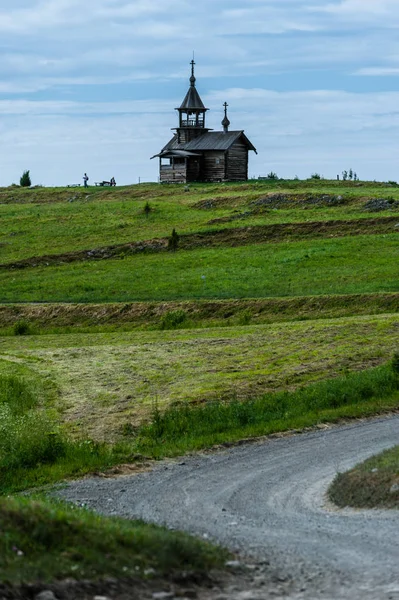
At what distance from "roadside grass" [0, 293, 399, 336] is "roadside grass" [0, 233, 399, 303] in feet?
7.97

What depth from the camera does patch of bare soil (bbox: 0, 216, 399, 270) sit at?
71.6m

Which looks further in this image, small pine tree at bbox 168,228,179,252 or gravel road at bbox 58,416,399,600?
small pine tree at bbox 168,228,179,252

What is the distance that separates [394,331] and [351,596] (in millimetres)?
23950

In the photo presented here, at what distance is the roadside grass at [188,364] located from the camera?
2650 centimetres

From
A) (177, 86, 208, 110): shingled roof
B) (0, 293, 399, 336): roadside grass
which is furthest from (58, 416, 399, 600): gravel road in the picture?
(177, 86, 208, 110): shingled roof

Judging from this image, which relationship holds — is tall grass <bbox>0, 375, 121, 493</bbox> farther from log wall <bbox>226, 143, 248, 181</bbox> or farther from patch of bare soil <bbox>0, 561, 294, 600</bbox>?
log wall <bbox>226, 143, 248, 181</bbox>

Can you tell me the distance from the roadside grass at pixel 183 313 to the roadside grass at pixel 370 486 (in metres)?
27.1

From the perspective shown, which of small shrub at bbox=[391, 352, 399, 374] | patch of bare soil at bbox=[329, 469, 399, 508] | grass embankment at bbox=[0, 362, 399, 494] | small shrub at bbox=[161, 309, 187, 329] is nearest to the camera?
patch of bare soil at bbox=[329, 469, 399, 508]

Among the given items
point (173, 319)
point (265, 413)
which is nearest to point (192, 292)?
point (173, 319)

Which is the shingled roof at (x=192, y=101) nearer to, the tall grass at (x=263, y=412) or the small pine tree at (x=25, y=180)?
the small pine tree at (x=25, y=180)

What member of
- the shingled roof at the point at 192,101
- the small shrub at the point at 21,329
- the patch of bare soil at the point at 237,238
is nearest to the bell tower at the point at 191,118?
the shingled roof at the point at 192,101

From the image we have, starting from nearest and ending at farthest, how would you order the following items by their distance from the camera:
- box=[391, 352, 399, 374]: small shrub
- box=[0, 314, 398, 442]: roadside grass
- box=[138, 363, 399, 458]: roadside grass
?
1. box=[138, 363, 399, 458]: roadside grass
2. box=[0, 314, 398, 442]: roadside grass
3. box=[391, 352, 399, 374]: small shrub

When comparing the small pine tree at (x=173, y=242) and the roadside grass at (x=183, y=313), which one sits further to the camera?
the small pine tree at (x=173, y=242)

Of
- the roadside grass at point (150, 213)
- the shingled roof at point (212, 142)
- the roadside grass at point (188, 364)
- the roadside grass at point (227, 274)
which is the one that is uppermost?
the shingled roof at point (212, 142)
